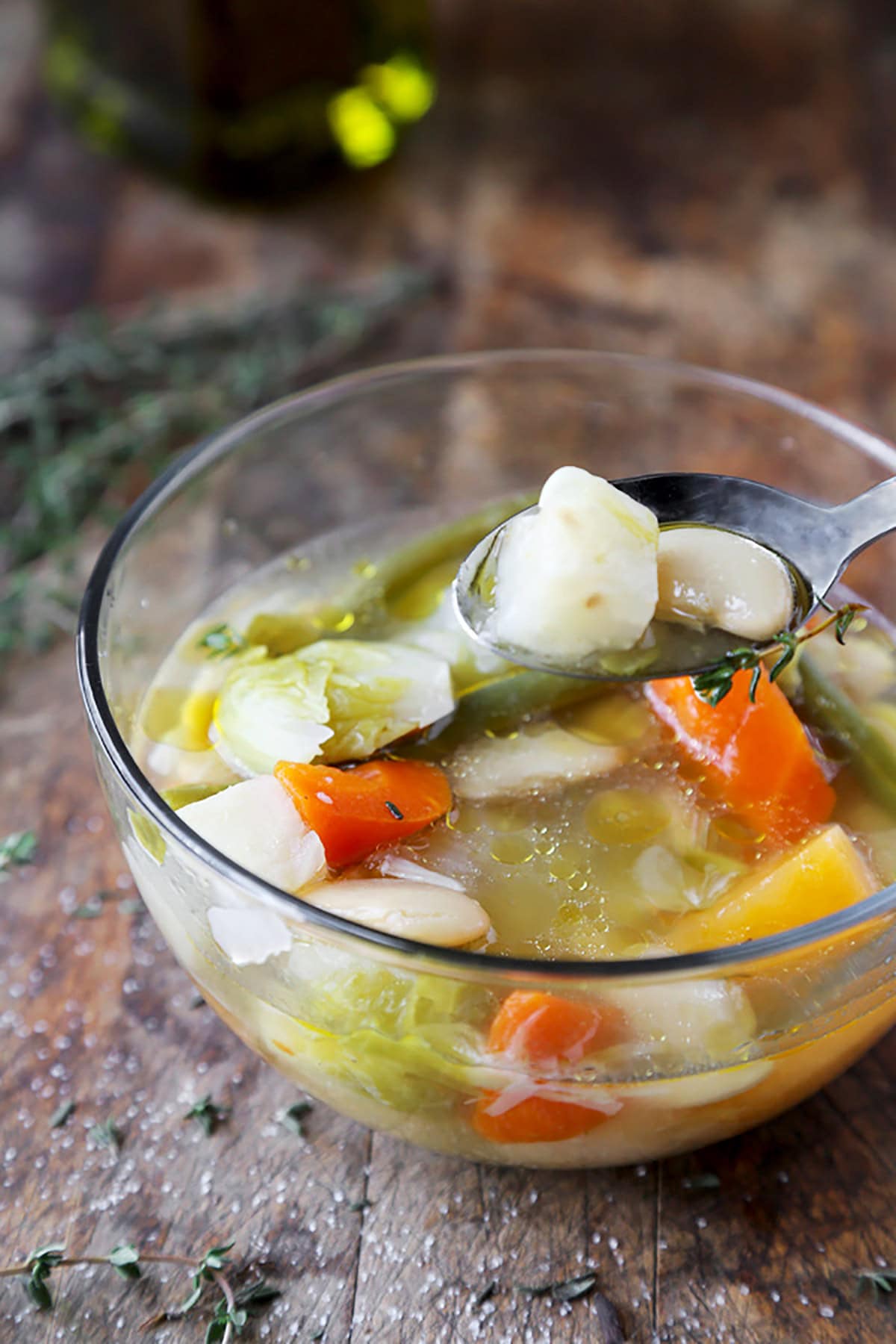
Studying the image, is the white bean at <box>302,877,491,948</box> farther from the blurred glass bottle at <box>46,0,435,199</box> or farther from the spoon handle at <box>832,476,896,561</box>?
the blurred glass bottle at <box>46,0,435,199</box>

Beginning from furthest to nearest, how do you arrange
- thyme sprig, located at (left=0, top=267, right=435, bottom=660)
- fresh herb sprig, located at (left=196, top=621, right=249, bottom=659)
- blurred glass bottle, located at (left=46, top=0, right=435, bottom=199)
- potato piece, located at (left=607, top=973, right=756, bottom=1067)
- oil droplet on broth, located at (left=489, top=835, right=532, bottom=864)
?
blurred glass bottle, located at (left=46, top=0, right=435, bottom=199) < thyme sprig, located at (left=0, top=267, right=435, bottom=660) < fresh herb sprig, located at (left=196, top=621, right=249, bottom=659) < oil droplet on broth, located at (left=489, top=835, right=532, bottom=864) < potato piece, located at (left=607, top=973, right=756, bottom=1067)

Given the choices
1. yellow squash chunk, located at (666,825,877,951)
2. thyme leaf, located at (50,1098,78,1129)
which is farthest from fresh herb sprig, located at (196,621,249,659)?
yellow squash chunk, located at (666,825,877,951)

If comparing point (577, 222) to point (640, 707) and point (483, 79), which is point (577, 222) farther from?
point (640, 707)

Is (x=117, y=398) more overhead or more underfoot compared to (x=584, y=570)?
more underfoot

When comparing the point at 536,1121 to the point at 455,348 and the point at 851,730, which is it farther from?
the point at 455,348

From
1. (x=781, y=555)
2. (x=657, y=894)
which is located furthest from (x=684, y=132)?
(x=657, y=894)

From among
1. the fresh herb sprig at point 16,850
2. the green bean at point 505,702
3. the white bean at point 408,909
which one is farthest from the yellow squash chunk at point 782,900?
the fresh herb sprig at point 16,850

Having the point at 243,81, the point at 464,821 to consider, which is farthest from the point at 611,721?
the point at 243,81
